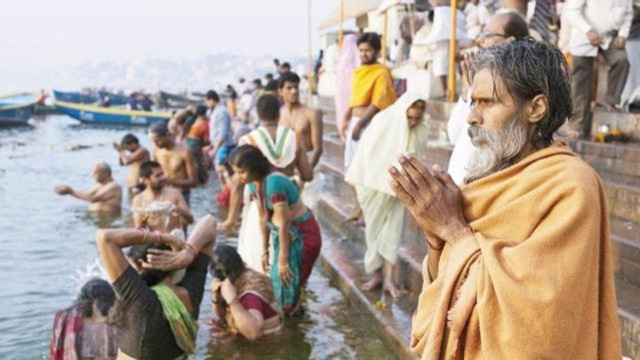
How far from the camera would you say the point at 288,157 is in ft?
20.5

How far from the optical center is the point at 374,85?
681 cm

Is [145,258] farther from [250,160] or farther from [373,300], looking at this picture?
[373,300]

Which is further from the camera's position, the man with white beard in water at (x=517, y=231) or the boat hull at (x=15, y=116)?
the boat hull at (x=15, y=116)

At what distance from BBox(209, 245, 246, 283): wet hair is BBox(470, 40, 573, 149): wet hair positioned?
3.37 meters

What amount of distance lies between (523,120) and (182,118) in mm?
13955

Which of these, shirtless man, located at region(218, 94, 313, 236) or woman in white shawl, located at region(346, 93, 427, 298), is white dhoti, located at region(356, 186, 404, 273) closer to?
woman in white shawl, located at region(346, 93, 427, 298)

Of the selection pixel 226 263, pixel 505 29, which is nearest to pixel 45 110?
pixel 226 263

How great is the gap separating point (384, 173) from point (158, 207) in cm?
165

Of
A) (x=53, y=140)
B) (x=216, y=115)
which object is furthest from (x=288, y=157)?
(x=53, y=140)

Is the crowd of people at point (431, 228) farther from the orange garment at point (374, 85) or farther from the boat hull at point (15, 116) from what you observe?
the boat hull at point (15, 116)

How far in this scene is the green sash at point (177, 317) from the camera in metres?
4.45

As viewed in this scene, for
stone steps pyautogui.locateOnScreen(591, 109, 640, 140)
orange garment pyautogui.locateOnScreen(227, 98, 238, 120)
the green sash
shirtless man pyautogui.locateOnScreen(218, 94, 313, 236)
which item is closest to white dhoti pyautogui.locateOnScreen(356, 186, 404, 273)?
shirtless man pyautogui.locateOnScreen(218, 94, 313, 236)

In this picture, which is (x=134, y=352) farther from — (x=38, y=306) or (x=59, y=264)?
(x=59, y=264)

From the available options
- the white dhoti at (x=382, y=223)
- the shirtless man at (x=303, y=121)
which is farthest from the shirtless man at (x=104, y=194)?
the white dhoti at (x=382, y=223)
